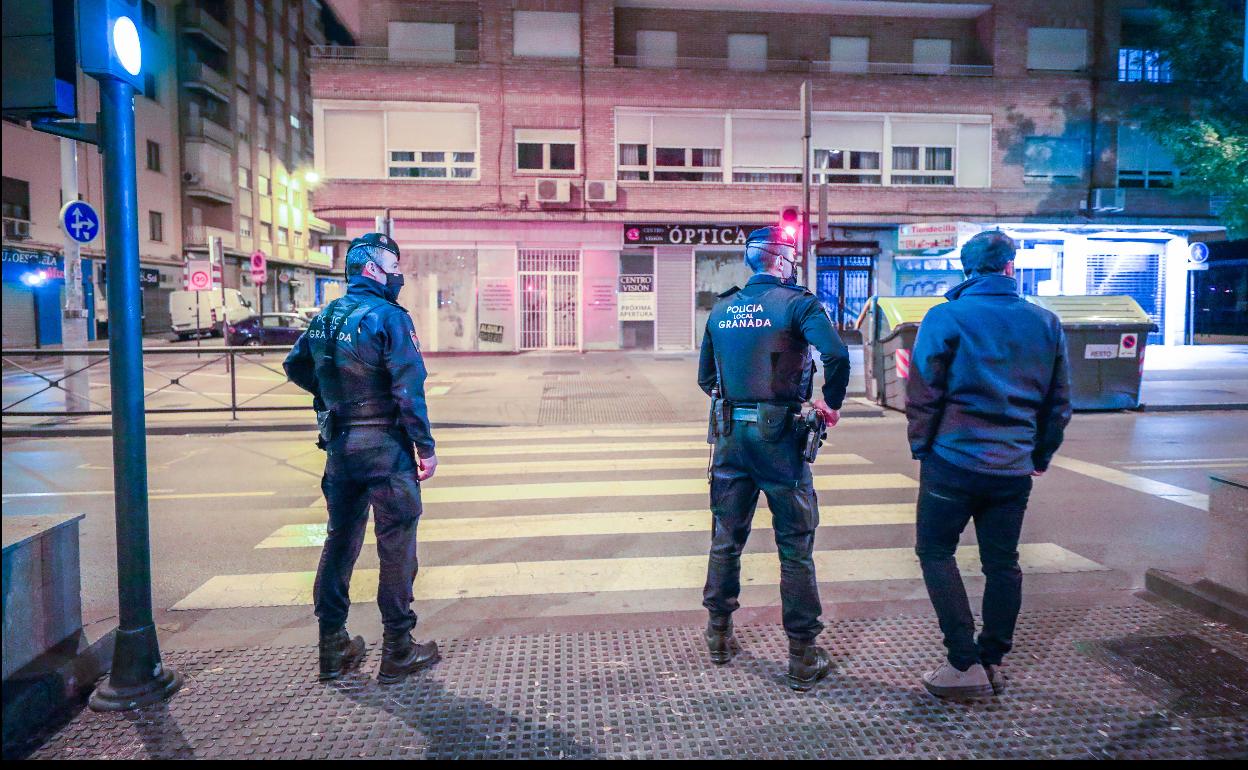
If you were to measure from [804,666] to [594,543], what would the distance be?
8.32 feet

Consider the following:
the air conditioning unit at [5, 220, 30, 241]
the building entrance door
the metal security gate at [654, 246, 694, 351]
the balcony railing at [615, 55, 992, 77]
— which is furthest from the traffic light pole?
the air conditioning unit at [5, 220, 30, 241]

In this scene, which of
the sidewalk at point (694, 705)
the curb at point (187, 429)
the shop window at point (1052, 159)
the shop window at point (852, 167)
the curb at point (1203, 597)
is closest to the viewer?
the sidewalk at point (694, 705)

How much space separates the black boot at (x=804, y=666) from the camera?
11.8 feet

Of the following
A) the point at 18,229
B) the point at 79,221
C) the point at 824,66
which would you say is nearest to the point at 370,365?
the point at 79,221

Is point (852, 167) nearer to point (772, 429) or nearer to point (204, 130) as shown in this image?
point (772, 429)

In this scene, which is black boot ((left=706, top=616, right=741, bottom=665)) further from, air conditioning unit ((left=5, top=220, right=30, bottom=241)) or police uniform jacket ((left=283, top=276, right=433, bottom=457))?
air conditioning unit ((left=5, top=220, right=30, bottom=241))

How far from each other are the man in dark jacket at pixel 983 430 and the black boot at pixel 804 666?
45 cm

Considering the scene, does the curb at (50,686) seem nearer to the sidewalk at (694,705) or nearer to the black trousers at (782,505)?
the sidewalk at (694,705)

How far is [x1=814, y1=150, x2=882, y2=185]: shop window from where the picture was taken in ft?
79.1

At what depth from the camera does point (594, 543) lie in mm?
5949

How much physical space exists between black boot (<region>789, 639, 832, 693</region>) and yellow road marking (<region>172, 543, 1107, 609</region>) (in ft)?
4.50

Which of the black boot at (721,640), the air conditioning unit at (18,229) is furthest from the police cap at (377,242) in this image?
the air conditioning unit at (18,229)

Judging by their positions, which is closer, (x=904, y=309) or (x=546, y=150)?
(x=904, y=309)

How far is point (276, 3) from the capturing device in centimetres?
5194
